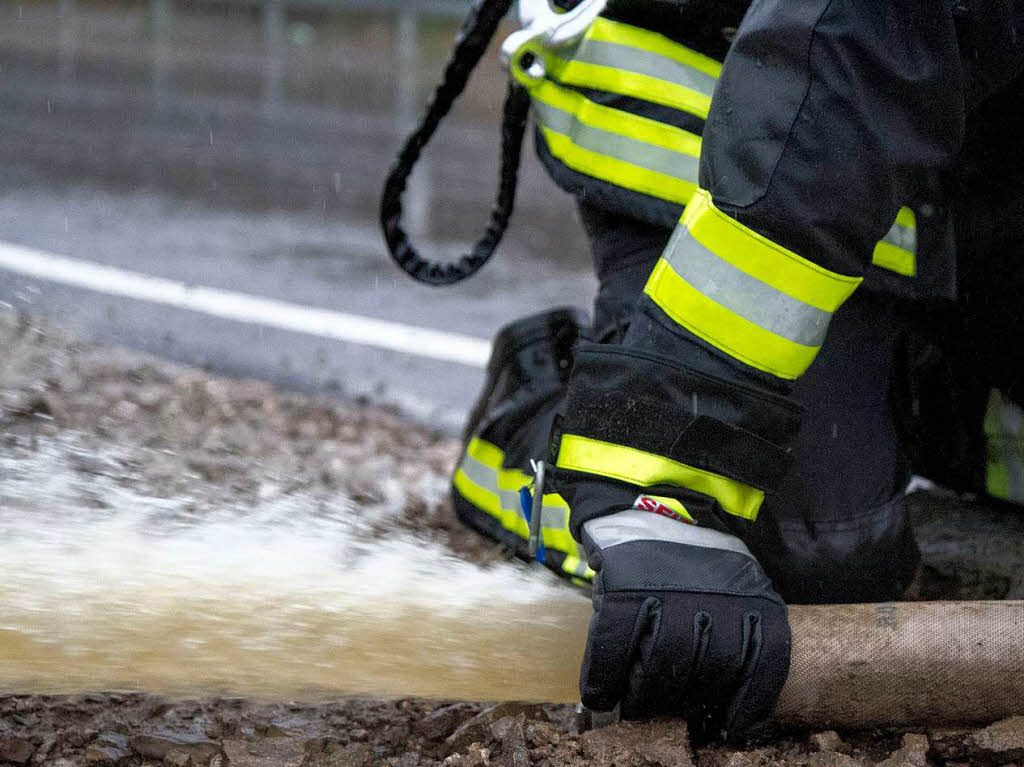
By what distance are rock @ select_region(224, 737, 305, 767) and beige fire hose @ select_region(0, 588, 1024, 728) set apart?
97mm

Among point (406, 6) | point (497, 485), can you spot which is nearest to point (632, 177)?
point (497, 485)

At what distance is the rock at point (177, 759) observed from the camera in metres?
1.66

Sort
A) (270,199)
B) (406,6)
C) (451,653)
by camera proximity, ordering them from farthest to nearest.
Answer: (406,6)
(270,199)
(451,653)

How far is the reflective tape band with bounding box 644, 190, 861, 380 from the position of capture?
1.67m

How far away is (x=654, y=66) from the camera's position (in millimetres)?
2027

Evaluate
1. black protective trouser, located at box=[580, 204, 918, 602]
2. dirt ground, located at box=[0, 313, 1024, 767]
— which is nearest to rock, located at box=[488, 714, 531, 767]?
dirt ground, located at box=[0, 313, 1024, 767]

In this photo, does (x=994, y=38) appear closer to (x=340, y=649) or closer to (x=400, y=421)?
(x=340, y=649)

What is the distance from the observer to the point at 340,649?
1.88m

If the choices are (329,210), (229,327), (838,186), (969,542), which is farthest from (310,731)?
(329,210)

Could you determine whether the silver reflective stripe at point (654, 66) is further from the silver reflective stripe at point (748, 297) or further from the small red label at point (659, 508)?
the small red label at point (659, 508)

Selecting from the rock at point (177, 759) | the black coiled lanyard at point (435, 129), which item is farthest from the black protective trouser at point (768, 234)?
the black coiled lanyard at point (435, 129)

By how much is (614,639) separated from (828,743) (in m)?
0.33

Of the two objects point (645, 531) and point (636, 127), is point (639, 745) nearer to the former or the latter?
point (645, 531)

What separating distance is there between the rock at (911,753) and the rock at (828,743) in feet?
0.20
